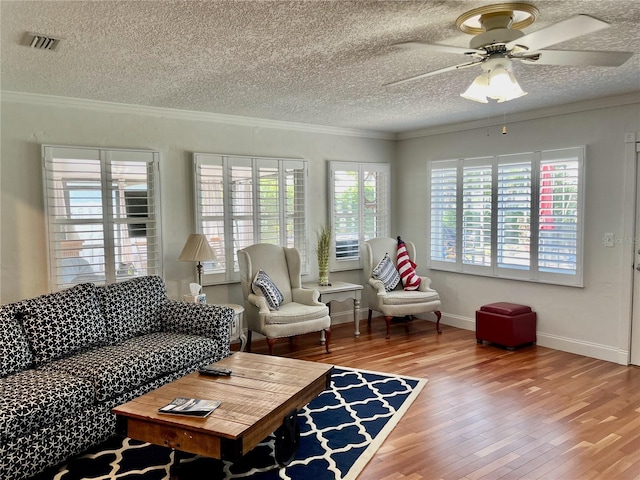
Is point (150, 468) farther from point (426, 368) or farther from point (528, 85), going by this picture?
point (528, 85)

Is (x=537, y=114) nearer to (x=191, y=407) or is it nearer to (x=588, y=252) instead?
(x=588, y=252)

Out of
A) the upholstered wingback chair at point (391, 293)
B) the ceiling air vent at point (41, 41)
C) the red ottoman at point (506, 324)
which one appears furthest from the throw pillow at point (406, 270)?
the ceiling air vent at point (41, 41)

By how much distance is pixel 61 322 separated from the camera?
3.43 meters

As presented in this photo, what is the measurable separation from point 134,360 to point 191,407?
3.05 feet

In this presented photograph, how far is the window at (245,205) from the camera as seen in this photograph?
517 cm

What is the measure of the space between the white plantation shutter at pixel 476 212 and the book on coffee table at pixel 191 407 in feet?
13.1

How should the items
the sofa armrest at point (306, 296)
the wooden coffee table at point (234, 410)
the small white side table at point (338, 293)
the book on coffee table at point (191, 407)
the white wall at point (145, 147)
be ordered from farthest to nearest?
1. the small white side table at point (338, 293)
2. the sofa armrest at point (306, 296)
3. the white wall at point (145, 147)
4. the book on coffee table at point (191, 407)
5. the wooden coffee table at point (234, 410)

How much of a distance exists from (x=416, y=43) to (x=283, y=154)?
3.42m

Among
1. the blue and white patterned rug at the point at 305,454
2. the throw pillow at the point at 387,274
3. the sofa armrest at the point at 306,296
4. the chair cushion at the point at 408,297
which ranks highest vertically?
the throw pillow at the point at 387,274

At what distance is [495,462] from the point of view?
2891 mm

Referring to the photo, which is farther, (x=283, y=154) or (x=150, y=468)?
(x=283, y=154)

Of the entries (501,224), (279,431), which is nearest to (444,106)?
(501,224)

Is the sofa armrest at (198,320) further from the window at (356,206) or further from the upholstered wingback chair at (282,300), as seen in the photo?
the window at (356,206)

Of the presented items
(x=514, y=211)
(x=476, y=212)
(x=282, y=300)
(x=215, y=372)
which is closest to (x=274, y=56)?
(x=215, y=372)
